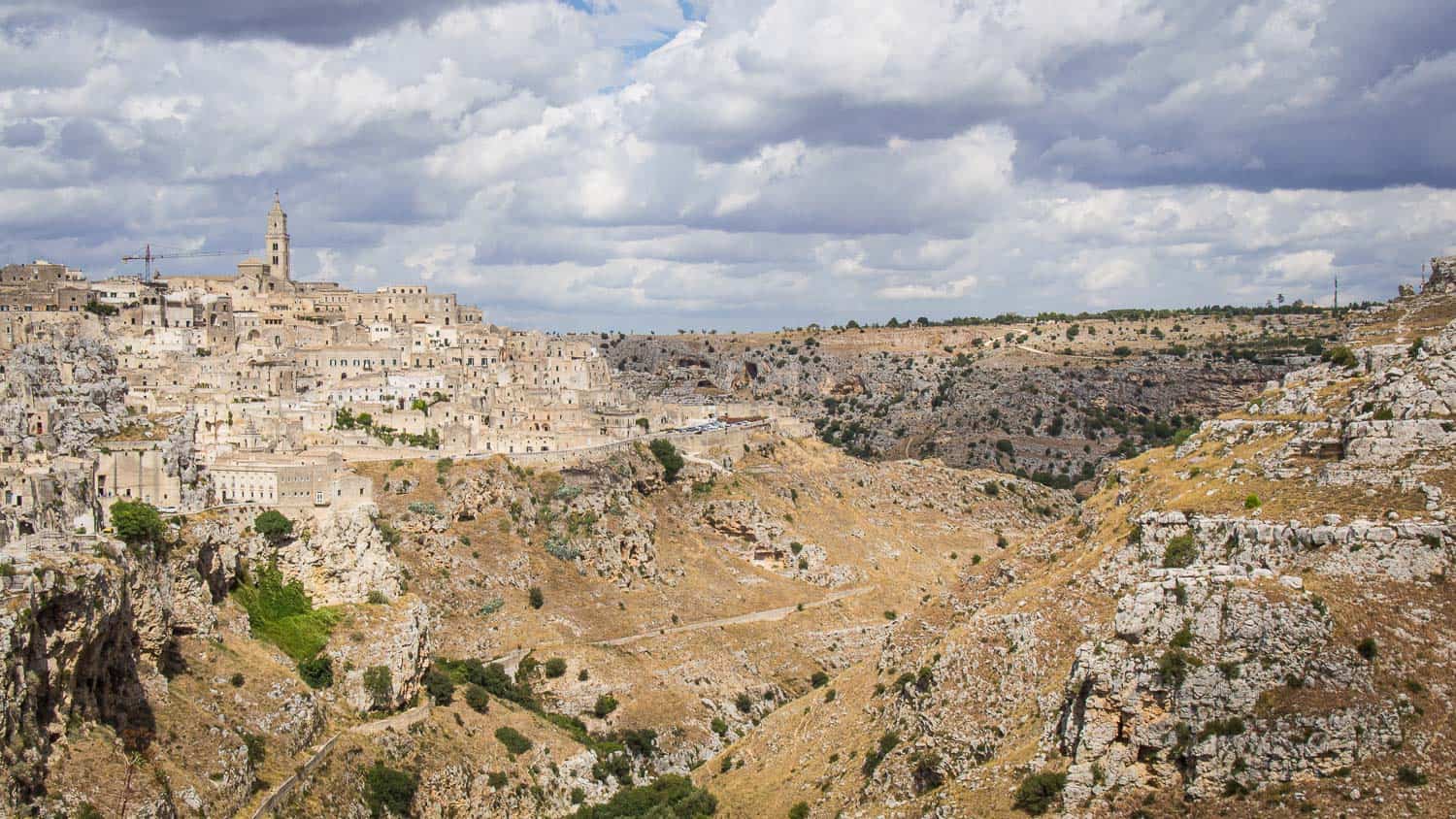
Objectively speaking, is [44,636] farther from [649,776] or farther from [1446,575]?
[649,776]

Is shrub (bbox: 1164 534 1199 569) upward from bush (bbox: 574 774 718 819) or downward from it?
upward

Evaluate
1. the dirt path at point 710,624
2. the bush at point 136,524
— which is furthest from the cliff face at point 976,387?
the bush at point 136,524

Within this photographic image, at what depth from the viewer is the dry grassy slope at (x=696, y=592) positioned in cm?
7131

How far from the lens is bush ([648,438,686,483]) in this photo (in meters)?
96.6

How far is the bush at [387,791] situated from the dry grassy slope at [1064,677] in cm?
1091

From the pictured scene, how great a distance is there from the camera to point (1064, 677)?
35594 mm

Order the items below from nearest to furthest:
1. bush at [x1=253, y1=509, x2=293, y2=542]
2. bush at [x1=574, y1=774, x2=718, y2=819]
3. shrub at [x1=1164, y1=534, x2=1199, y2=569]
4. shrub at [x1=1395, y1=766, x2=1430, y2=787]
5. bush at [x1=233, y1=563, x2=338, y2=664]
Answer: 1. shrub at [x1=1395, y1=766, x2=1430, y2=787]
2. shrub at [x1=1164, y1=534, x2=1199, y2=569]
3. bush at [x1=574, y1=774, x2=718, y2=819]
4. bush at [x1=233, y1=563, x2=338, y2=664]
5. bush at [x1=253, y1=509, x2=293, y2=542]

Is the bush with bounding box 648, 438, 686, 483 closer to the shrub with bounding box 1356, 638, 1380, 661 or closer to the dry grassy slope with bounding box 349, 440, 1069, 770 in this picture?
the dry grassy slope with bounding box 349, 440, 1069, 770

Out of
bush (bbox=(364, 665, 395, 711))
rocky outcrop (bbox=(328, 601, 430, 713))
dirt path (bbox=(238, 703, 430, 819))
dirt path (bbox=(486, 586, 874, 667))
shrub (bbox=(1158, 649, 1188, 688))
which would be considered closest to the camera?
shrub (bbox=(1158, 649, 1188, 688))

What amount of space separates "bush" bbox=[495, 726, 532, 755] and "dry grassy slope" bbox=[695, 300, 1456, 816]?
7.78 metres

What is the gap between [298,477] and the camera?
59469 mm

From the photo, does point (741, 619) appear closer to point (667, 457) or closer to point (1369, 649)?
point (667, 457)

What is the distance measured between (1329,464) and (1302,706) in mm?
9146

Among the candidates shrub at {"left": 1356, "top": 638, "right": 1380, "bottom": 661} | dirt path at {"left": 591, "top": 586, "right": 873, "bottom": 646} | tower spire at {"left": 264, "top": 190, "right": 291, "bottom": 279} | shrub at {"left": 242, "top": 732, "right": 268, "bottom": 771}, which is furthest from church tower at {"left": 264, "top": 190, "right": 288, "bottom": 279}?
shrub at {"left": 1356, "top": 638, "right": 1380, "bottom": 661}
